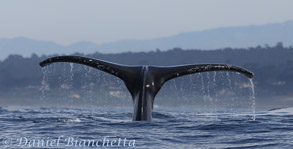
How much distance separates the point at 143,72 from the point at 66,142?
5.14 m

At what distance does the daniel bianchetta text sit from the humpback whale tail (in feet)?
11.7

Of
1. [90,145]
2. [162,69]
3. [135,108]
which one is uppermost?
[162,69]

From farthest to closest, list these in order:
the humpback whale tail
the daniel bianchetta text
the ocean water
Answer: the humpback whale tail, the ocean water, the daniel bianchetta text

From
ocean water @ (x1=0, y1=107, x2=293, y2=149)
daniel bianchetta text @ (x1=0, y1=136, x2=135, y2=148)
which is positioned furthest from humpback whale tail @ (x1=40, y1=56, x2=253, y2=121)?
daniel bianchetta text @ (x1=0, y1=136, x2=135, y2=148)

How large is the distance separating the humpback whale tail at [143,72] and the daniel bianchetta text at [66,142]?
3.58 metres

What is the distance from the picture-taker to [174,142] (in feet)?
37.5

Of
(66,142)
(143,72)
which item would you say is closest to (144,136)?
(66,142)

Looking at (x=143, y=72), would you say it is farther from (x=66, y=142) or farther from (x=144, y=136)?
(x=66, y=142)

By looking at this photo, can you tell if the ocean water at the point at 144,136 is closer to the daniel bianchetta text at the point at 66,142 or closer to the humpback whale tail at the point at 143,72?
the daniel bianchetta text at the point at 66,142

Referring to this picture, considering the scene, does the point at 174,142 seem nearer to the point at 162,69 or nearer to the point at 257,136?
the point at 257,136

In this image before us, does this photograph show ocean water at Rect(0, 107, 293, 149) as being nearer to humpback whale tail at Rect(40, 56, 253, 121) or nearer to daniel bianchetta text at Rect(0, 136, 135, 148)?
daniel bianchetta text at Rect(0, 136, 135, 148)

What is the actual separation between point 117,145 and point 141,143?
0.64 metres

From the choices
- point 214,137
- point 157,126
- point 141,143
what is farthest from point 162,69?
point 141,143

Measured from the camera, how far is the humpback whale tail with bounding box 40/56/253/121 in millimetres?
15367
